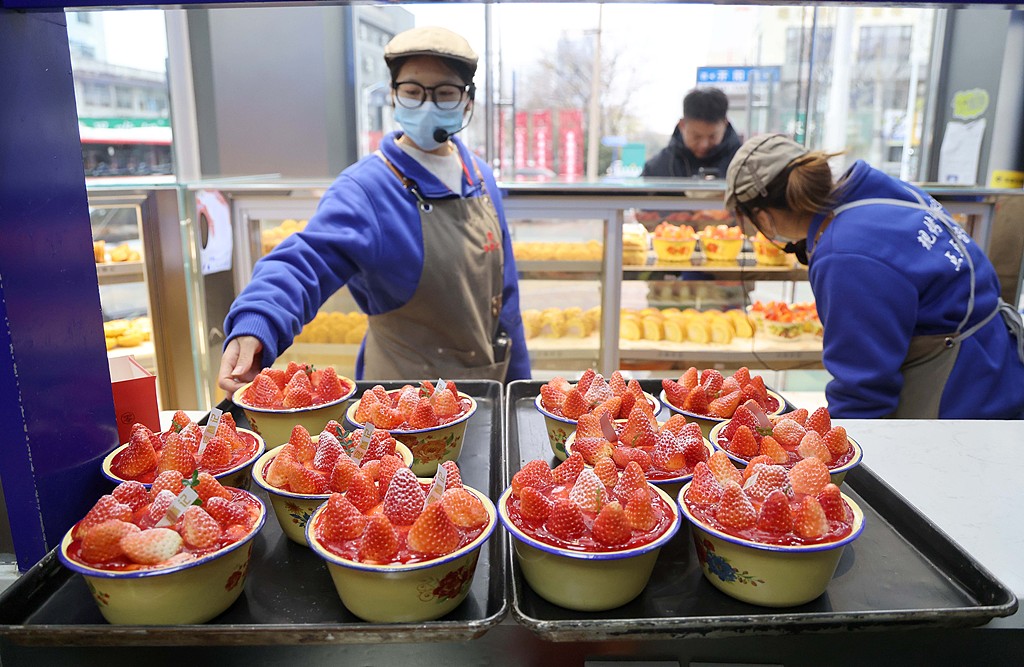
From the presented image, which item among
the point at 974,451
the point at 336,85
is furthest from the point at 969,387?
the point at 336,85

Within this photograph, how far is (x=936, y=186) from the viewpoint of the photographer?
12.3 ft

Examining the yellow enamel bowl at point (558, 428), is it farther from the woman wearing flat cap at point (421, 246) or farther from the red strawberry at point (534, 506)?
the woman wearing flat cap at point (421, 246)

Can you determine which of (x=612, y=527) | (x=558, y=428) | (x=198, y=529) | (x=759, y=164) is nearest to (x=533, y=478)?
(x=612, y=527)

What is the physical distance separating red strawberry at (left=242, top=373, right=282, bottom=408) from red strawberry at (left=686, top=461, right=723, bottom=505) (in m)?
0.95

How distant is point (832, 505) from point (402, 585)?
0.69 m

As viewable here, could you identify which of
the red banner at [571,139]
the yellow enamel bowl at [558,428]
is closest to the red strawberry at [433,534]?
the yellow enamel bowl at [558,428]

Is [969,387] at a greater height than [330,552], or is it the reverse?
[330,552]

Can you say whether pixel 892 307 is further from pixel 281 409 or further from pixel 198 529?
pixel 198 529

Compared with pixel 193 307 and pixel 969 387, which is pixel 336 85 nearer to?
pixel 193 307

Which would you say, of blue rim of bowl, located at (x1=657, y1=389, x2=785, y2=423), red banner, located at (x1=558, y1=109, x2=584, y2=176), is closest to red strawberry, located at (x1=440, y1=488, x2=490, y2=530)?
blue rim of bowl, located at (x1=657, y1=389, x2=785, y2=423)

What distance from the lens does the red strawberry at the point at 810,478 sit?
1196 mm

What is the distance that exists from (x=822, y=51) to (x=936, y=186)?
4961 mm

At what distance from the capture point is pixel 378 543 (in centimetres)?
102

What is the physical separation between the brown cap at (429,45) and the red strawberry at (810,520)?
6.06 feet
